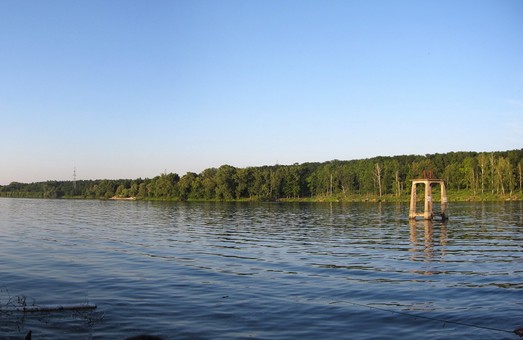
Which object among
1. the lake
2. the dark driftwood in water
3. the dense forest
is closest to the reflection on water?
the lake

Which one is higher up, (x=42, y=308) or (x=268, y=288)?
(x=42, y=308)

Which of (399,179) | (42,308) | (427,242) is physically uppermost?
(399,179)

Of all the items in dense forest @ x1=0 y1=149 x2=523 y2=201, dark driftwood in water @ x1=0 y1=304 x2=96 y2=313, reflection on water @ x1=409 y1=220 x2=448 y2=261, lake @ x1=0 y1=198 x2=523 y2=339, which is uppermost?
dense forest @ x1=0 y1=149 x2=523 y2=201

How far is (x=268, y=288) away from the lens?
21484 mm

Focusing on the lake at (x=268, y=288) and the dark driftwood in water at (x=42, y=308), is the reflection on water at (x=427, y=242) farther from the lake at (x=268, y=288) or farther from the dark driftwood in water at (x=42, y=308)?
the dark driftwood in water at (x=42, y=308)

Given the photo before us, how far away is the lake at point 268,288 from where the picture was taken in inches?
594

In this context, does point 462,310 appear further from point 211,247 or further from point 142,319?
point 211,247

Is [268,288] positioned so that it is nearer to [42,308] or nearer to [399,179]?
[42,308]

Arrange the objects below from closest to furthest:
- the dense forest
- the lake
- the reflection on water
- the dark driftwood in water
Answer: the lake, the dark driftwood in water, the reflection on water, the dense forest

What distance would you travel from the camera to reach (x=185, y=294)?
66.5ft

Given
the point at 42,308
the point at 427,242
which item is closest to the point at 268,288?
the point at 42,308

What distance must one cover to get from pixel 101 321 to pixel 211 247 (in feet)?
74.6

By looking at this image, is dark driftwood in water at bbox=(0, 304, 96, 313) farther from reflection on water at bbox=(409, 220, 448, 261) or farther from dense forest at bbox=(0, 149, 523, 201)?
dense forest at bbox=(0, 149, 523, 201)

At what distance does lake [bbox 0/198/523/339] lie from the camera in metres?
15.1
